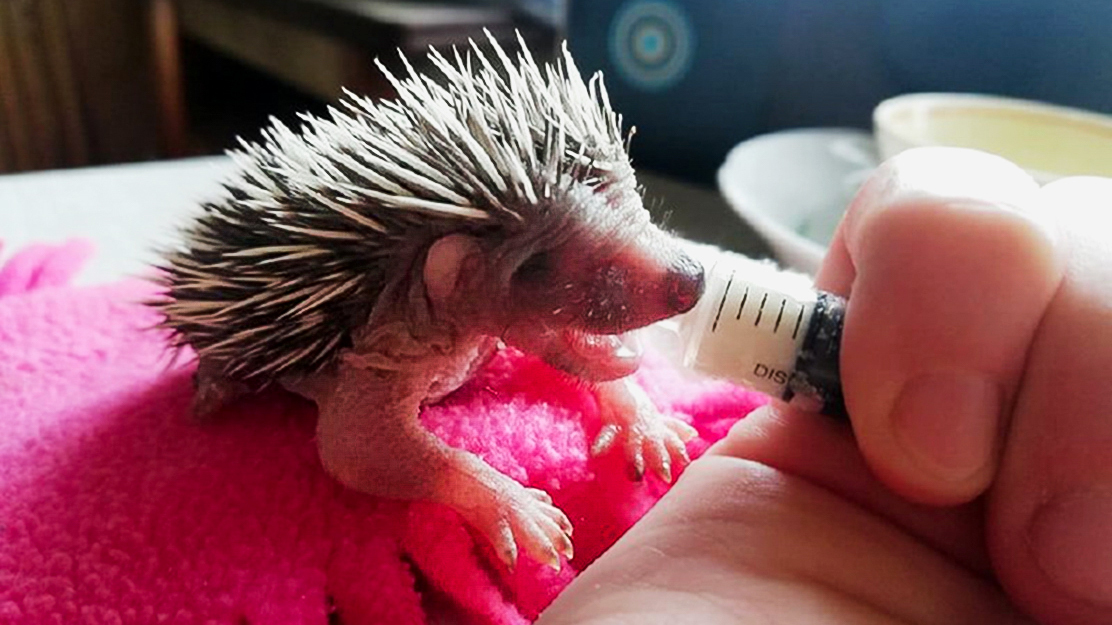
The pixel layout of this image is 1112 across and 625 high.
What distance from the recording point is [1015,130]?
32.9 inches

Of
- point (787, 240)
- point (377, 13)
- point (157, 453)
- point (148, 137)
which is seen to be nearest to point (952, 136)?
point (787, 240)

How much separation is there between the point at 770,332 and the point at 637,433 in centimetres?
9

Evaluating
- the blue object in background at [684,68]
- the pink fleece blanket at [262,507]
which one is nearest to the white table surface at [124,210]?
the blue object in background at [684,68]

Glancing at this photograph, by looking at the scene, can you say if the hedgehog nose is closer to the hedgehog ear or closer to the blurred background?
the hedgehog ear

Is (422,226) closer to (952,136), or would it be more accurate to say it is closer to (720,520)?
(720,520)

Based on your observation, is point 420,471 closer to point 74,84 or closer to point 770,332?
point 770,332

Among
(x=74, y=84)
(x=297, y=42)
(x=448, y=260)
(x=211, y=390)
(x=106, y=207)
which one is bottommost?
(x=74, y=84)

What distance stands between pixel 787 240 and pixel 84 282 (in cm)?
47

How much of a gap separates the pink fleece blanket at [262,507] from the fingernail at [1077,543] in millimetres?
166

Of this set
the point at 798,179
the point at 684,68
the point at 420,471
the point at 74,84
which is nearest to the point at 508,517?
the point at 420,471

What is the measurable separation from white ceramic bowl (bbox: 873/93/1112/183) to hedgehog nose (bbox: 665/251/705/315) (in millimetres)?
395

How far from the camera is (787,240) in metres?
0.74

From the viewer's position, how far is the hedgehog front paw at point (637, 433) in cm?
52

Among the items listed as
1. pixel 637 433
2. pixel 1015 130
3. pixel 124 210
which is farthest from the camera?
pixel 124 210
